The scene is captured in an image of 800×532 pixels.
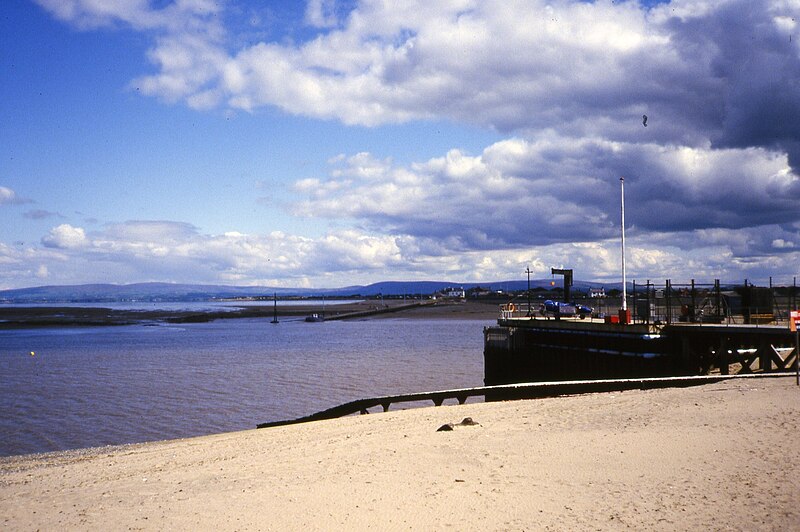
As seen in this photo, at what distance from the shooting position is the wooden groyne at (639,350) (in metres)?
22.3

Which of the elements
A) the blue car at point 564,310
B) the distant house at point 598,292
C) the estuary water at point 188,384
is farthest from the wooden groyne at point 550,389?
the distant house at point 598,292

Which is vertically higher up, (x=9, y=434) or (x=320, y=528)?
(x=320, y=528)

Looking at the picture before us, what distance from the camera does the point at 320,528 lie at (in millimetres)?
8750

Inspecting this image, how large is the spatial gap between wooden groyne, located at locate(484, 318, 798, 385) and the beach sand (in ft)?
17.1

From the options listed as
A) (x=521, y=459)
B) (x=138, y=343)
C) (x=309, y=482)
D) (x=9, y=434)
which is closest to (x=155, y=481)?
(x=309, y=482)

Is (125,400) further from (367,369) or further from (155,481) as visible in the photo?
(155,481)

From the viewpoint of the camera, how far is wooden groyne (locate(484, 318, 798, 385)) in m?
22.3

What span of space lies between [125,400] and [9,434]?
722cm

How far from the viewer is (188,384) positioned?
36531 millimetres

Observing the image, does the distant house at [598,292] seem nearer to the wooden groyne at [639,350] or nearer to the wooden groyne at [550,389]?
the wooden groyne at [639,350]

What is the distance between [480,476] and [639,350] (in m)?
15.6

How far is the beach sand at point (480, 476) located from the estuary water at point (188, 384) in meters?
7.94

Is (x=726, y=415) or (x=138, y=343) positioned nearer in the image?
(x=726, y=415)

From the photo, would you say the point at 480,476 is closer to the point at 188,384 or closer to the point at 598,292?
the point at 188,384
